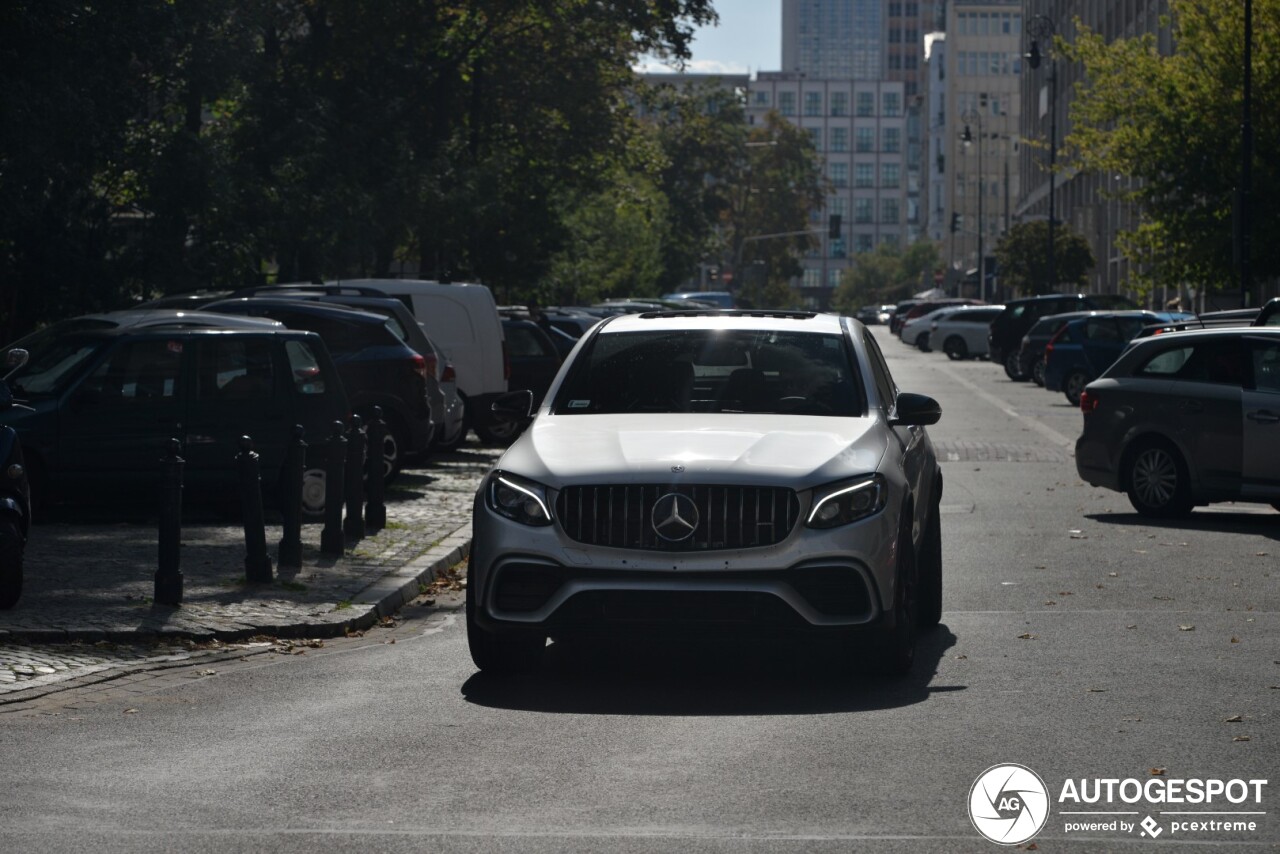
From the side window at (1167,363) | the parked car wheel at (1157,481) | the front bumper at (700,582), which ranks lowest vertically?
the parked car wheel at (1157,481)

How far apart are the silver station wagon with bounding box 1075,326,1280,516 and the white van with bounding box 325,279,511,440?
25.4ft

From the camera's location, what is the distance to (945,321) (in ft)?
220

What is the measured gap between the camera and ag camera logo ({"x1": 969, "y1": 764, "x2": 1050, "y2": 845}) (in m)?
6.20

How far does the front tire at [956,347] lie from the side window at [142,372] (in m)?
52.4

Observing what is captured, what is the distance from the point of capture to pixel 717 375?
32.5 ft

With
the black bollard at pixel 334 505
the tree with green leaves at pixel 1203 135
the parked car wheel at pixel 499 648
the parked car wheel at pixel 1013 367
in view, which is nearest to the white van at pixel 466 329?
the black bollard at pixel 334 505

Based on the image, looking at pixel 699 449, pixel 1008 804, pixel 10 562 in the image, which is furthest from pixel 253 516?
pixel 1008 804

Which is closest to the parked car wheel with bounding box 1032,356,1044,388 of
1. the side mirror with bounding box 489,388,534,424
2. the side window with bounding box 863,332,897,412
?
the side window with bounding box 863,332,897,412

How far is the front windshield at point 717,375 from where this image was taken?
32.1ft

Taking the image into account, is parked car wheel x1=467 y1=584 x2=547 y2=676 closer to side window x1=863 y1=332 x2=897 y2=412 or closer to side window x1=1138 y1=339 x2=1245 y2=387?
side window x1=863 y1=332 x2=897 y2=412

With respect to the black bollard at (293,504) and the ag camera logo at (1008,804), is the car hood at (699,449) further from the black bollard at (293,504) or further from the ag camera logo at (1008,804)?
the black bollard at (293,504)

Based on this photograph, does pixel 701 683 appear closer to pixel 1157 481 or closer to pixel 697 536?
pixel 697 536

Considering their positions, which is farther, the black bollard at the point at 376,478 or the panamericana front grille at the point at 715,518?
the black bollard at the point at 376,478

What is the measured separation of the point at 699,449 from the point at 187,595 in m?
4.21
